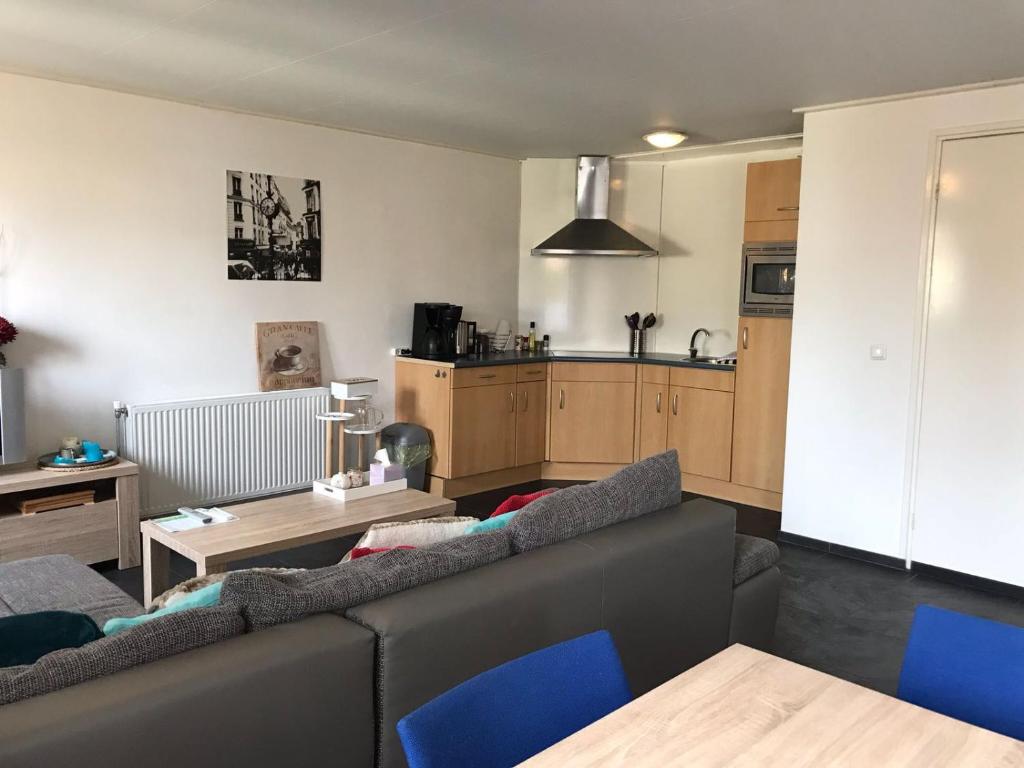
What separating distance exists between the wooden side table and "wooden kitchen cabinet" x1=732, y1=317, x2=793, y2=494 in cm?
364

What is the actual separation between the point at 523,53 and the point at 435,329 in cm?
255

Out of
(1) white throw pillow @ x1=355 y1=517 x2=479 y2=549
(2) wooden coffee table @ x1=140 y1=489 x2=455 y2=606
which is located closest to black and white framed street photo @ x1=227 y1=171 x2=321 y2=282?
(2) wooden coffee table @ x1=140 y1=489 x2=455 y2=606

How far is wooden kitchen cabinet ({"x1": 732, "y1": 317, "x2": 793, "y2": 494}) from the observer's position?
5305mm

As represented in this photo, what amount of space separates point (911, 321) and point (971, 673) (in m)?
3.14

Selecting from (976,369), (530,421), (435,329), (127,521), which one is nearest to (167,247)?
(127,521)

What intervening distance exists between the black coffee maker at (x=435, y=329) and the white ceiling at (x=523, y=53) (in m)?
1.35

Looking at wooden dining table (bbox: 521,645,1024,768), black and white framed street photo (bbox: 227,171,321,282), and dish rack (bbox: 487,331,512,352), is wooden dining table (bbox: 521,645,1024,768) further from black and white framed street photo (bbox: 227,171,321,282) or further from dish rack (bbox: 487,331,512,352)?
dish rack (bbox: 487,331,512,352)

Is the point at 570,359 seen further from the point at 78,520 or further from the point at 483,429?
the point at 78,520

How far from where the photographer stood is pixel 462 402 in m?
5.63

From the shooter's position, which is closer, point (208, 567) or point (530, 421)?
point (208, 567)

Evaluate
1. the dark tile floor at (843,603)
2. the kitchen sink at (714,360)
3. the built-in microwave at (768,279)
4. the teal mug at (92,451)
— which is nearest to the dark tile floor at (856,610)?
the dark tile floor at (843,603)

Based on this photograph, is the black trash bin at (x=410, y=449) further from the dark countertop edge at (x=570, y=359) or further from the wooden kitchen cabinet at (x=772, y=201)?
the wooden kitchen cabinet at (x=772, y=201)

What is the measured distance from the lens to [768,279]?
5383 millimetres

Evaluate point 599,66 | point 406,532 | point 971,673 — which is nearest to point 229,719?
point 406,532
